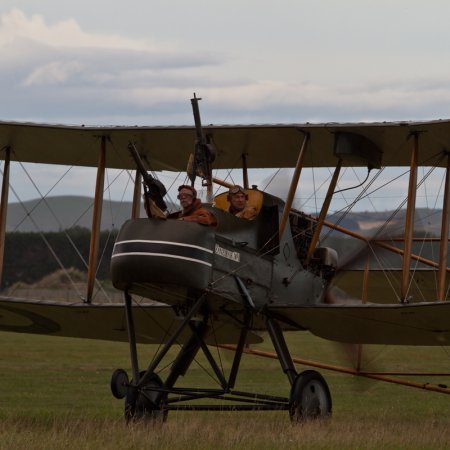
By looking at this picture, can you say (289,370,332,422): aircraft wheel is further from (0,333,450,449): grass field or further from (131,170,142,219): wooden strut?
(131,170,142,219): wooden strut

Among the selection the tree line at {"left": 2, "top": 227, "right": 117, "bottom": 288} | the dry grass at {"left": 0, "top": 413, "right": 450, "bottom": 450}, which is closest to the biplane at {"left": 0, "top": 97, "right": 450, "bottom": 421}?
the dry grass at {"left": 0, "top": 413, "right": 450, "bottom": 450}

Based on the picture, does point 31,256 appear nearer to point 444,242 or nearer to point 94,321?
point 94,321

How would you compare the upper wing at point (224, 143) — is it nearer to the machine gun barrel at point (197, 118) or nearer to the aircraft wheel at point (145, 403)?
the machine gun barrel at point (197, 118)

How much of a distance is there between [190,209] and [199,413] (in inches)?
195

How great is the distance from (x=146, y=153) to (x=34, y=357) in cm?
1357

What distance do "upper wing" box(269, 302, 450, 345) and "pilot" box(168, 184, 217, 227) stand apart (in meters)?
1.45

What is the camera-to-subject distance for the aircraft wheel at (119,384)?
1182cm

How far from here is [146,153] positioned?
1438 centimetres

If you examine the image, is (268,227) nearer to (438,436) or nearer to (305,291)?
(305,291)

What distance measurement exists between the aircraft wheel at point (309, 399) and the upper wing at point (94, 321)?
1081 millimetres

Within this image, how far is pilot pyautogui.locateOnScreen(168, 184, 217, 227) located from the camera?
11297 mm

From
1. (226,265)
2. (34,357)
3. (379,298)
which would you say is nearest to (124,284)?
(226,265)

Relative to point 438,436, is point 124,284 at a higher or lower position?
higher

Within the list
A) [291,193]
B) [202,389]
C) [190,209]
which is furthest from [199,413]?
[190,209]
